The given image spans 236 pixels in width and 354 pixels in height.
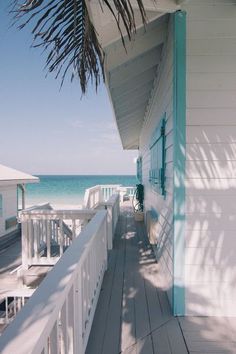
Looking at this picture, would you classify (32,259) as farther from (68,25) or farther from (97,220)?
(68,25)

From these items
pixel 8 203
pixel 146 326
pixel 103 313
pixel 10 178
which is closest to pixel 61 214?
pixel 103 313

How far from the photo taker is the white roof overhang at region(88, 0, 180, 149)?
2.47 meters

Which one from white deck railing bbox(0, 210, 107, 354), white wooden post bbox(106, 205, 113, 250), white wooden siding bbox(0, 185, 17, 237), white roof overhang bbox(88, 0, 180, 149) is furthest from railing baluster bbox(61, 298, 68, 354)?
white wooden siding bbox(0, 185, 17, 237)

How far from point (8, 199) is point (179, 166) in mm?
8439

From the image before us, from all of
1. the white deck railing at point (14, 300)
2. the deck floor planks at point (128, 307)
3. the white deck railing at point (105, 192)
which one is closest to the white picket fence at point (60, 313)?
the deck floor planks at point (128, 307)

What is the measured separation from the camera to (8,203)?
31.8 ft

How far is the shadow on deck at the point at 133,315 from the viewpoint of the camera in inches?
87.8

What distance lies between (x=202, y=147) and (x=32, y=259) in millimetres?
3401

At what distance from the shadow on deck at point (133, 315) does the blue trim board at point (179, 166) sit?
0.28 m

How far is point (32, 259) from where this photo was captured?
458 cm

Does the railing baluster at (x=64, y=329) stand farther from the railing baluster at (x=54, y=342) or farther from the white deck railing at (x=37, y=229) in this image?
the white deck railing at (x=37, y=229)

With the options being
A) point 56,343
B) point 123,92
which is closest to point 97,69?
point 56,343

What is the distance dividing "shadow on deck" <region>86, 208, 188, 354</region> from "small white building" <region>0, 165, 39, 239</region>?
5827 millimetres

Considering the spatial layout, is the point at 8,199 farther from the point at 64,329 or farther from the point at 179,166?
the point at 64,329
